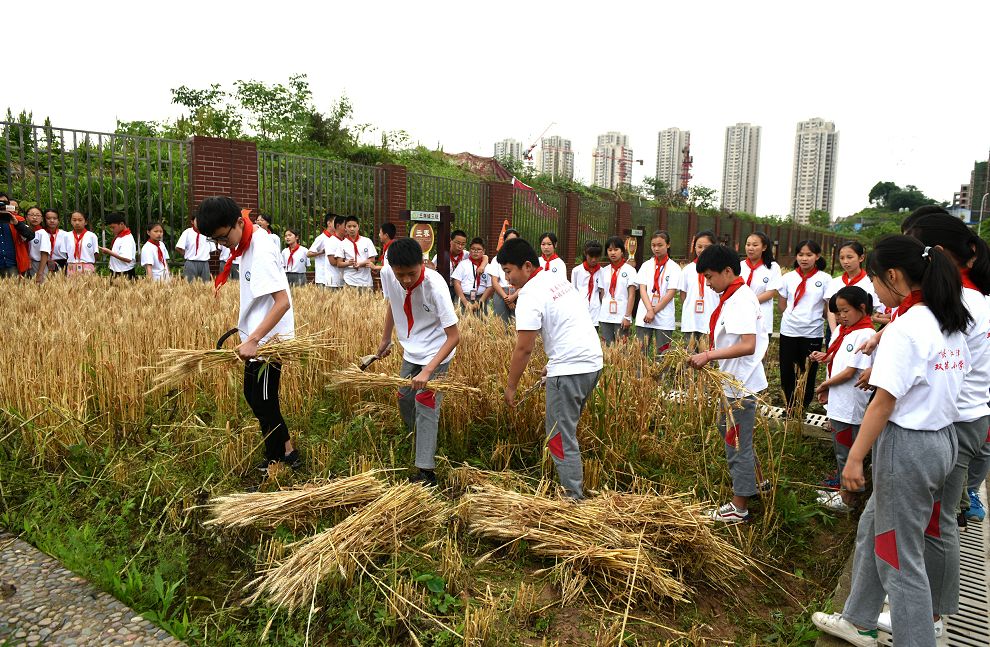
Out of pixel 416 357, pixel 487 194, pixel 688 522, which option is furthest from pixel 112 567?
pixel 487 194

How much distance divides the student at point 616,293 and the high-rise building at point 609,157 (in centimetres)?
5652

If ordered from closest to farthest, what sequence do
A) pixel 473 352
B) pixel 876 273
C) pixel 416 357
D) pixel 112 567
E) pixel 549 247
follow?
Result: pixel 876 273, pixel 112 567, pixel 416 357, pixel 473 352, pixel 549 247

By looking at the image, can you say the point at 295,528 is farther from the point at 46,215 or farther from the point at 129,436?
the point at 46,215

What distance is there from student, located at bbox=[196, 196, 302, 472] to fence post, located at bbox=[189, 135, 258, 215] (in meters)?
8.05

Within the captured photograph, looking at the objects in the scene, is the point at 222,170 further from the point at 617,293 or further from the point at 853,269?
the point at 853,269

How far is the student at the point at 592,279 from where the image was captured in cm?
778

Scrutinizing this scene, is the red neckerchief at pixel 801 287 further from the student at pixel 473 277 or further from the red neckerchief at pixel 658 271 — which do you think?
the student at pixel 473 277

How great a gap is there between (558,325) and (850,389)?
193cm

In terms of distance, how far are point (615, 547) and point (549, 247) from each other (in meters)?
5.36

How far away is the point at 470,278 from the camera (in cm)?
962

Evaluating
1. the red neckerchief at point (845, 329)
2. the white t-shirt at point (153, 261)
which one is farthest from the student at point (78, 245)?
the red neckerchief at point (845, 329)

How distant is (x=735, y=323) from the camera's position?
12.4 ft

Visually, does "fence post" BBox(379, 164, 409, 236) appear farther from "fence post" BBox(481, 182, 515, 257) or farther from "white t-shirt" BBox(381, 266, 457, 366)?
"white t-shirt" BBox(381, 266, 457, 366)

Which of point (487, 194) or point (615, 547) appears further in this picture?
point (487, 194)
